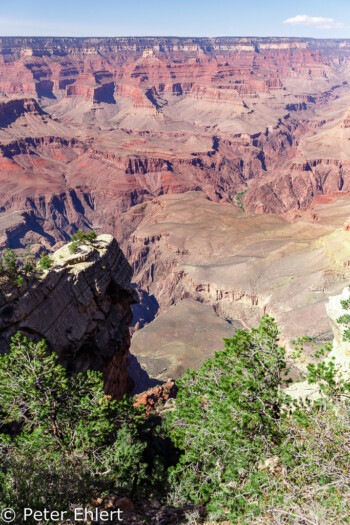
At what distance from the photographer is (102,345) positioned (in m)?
35.5

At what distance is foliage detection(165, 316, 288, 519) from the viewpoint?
47.2 feet

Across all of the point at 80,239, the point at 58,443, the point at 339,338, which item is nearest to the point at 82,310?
the point at 80,239

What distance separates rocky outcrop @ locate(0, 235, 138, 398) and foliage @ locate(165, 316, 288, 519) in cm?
1519

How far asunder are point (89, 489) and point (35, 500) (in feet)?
8.20

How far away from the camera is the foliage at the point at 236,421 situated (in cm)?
1439

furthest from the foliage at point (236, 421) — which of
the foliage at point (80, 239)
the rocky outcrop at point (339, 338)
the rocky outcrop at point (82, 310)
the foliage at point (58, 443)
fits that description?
the foliage at point (80, 239)

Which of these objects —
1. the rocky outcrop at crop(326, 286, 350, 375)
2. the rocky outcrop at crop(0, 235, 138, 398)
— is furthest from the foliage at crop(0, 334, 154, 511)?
the rocky outcrop at crop(326, 286, 350, 375)

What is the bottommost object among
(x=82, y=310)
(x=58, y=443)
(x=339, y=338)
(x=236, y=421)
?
(x=82, y=310)

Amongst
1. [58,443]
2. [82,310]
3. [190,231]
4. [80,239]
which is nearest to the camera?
[58,443]

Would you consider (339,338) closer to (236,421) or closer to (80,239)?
(236,421)

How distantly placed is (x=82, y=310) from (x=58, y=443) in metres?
16.1

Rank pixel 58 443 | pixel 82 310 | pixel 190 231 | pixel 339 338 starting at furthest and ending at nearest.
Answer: pixel 190 231, pixel 82 310, pixel 339 338, pixel 58 443

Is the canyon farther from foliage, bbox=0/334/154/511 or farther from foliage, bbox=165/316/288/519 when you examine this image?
foliage, bbox=165/316/288/519

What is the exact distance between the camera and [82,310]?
108 feet
